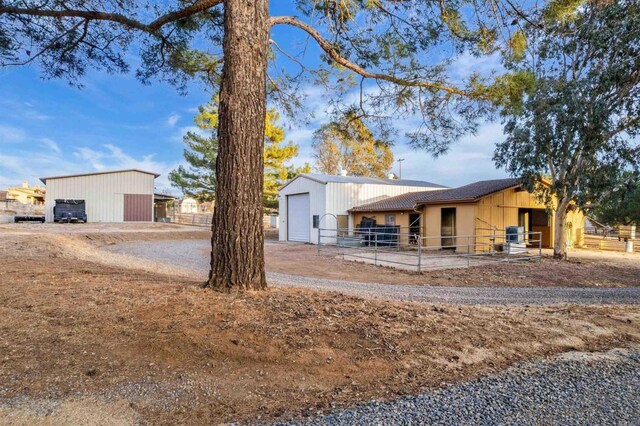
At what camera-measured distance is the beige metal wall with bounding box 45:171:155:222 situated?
106 ft

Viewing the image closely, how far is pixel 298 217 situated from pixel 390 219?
235 inches

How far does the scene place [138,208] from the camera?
3488 cm

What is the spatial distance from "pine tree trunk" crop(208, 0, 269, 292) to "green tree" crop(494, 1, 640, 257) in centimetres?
1037

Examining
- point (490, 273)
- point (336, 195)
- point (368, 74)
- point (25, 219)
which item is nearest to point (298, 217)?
point (336, 195)

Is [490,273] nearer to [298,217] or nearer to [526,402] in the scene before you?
[526,402]

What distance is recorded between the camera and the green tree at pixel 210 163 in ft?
100

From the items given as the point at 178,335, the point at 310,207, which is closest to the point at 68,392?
the point at 178,335

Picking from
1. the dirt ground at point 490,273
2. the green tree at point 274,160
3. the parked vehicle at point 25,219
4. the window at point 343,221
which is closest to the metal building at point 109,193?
the parked vehicle at point 25,219

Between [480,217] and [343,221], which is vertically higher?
[480,217]

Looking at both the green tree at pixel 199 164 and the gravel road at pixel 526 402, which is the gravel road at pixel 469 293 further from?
the green tree at pixel 199 164

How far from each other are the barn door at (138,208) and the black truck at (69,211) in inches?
140

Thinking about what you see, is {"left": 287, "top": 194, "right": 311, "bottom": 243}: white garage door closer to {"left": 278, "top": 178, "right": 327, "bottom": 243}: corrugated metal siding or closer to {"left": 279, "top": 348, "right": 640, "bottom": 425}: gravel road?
{"left": 278, "top": 178, "right": 327, "bottom": 243}: corrugated metal siding

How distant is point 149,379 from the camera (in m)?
2.93

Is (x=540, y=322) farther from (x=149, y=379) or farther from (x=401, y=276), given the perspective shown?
(x=401, y=276)
